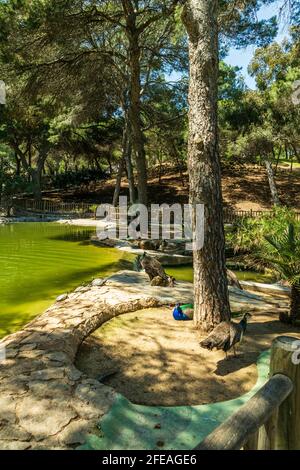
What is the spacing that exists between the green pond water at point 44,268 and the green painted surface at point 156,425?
362 centimetres

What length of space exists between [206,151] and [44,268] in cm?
757

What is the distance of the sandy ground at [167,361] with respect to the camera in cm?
390

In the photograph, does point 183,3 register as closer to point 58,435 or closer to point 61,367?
point 61,367

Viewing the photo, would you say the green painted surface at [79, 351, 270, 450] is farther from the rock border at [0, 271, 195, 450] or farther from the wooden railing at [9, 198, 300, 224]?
the wooden railing at [9, 198, 300, 224]

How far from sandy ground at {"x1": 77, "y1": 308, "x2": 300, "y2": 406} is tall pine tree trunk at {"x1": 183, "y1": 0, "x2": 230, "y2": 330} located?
63 centimetres

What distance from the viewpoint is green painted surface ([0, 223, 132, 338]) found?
7.58 meters

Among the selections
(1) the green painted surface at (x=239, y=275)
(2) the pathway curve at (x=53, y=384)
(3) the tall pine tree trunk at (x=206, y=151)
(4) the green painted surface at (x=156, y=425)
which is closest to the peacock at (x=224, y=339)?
(4) the green painted surface at (x=156, y=425)

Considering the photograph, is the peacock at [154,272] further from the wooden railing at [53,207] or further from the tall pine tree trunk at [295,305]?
the wooden railing at [53,207]

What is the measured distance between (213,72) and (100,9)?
11.7 metres

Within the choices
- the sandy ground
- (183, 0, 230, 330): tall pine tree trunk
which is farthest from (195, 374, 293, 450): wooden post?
(183, 0, 230, 330): tall pine tree trunk

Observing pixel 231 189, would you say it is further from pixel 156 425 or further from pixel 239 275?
pixel 156 425

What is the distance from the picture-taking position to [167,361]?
4.57 meters

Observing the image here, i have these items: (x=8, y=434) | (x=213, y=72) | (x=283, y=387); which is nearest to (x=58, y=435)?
(x=8, y=434)

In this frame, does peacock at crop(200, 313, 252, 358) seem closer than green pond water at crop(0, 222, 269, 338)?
Yes
